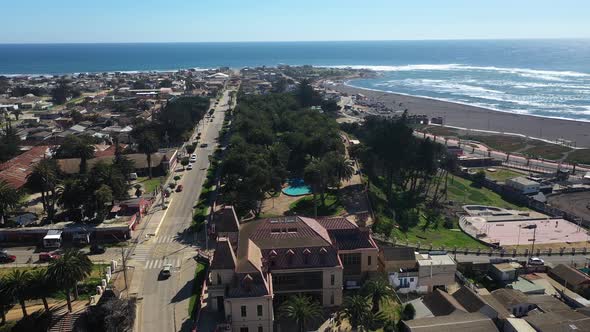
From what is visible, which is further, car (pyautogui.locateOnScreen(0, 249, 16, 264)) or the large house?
car (pyautogui.locateOnScreen(0, 249, 16, 264))

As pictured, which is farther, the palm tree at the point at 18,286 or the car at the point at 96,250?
the car at the point at 96,250

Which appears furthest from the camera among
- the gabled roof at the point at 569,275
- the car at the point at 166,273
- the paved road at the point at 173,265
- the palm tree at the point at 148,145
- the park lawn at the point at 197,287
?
the palm tree at the point at 148,145

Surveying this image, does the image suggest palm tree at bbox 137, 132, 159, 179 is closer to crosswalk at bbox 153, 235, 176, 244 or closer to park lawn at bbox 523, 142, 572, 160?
crosswalk at bbox 153, 235, 176, 244

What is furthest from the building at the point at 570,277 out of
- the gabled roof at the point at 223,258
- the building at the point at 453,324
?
the gabled roof at the point at 223,258

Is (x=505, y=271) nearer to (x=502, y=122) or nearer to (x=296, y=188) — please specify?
(x=296, y=188)

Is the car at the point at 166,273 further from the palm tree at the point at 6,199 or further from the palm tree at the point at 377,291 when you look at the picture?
the palm tree at the point at 6,199

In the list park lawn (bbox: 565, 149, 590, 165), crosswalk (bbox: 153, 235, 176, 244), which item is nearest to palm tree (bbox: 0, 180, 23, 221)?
crosswalk (bbox: 153, 235, 176, 244)

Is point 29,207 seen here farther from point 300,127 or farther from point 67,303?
point 300,127
